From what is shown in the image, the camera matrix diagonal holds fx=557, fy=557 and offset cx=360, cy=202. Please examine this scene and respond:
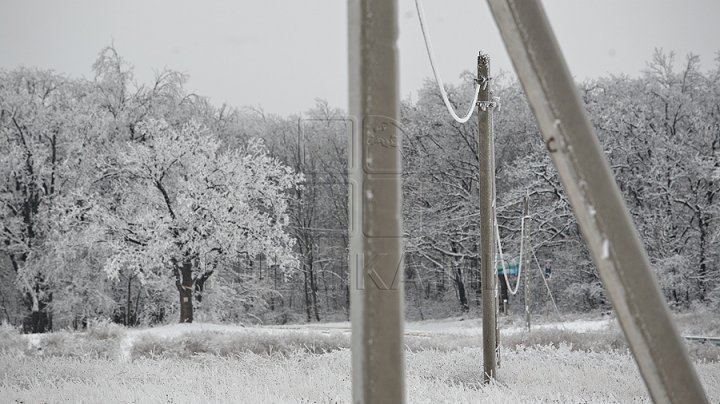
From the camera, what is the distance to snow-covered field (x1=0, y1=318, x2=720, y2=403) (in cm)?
546

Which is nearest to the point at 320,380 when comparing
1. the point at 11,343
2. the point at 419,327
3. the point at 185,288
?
the point at 11,343

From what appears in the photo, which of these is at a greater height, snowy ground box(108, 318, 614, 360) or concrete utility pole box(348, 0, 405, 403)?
concrete utility pole box(348, 0, 405, 403)

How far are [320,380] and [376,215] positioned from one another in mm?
5720

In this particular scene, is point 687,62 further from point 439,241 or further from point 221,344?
point 221,344

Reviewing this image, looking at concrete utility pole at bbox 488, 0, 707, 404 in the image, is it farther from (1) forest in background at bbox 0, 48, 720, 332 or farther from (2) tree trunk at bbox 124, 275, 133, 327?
(2) tree trunk at bbox 124, 275, 133, 327

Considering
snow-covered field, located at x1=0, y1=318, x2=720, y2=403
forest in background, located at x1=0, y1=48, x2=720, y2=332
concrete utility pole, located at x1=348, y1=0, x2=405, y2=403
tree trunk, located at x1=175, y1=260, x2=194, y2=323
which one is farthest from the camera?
forest in background, located at x1=0, y1=48, x2=720, y2=332

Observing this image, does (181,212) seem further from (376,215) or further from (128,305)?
(376,215)

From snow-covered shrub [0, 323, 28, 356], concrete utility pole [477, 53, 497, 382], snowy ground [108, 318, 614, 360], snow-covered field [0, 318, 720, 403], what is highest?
concrete utility pole [477, 53, 497, 382]

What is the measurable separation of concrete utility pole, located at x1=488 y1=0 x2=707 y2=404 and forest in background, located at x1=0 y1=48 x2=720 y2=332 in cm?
2054

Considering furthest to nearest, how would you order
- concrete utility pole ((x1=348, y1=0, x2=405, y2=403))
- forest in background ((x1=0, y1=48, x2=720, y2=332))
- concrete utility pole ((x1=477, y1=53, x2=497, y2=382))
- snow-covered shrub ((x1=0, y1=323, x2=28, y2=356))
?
forest in background ((x1=0, y1=48, x2=720, y2=332)) < snow-covered shrub ((x1=0, y1=323, x2=28, y2=356)) < concrete utility pole ((x1=477, y1=53, x2=497, y2=382)) < concrete utility pole ((x1=348, y1=0, x2=405, y2=403))

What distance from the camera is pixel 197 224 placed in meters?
21.4

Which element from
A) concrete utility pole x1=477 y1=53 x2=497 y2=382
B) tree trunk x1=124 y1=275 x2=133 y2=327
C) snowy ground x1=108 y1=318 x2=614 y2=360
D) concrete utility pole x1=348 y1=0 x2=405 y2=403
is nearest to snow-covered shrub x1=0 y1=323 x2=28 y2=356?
snowy ground x1=108 y1=318 x2=614 y2=360

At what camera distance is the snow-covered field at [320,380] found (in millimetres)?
5461

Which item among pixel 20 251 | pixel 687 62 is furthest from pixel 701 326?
pixel 20 251
